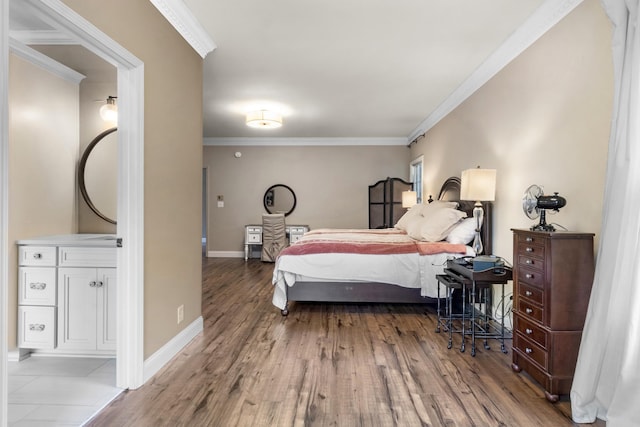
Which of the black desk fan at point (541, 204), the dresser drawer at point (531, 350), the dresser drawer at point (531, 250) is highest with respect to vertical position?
the black desk fan at point (541, 204)

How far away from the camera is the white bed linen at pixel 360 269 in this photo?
11.4ft

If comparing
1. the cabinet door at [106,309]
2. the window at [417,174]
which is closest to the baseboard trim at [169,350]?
the cabinet door at [106,309]

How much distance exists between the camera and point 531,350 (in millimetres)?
2115

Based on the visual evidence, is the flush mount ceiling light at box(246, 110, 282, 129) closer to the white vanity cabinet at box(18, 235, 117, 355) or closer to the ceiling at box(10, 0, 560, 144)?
the ceiling at box(10, 0, 560, 144)

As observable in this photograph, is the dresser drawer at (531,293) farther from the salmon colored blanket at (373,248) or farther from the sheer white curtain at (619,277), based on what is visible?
the salmon colored blanket at (373,248)

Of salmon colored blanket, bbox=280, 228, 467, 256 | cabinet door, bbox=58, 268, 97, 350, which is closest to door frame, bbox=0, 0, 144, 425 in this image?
cabinet door, bbox=58, 268, 97, 350

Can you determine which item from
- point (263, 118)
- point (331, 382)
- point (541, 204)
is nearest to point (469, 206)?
point (541, 204)

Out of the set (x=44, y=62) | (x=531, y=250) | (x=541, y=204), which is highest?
(x=44, y=62)

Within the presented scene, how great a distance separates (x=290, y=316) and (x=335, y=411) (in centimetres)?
169

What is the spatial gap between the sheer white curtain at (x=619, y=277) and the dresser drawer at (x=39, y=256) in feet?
10.7

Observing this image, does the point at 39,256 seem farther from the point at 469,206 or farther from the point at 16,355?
the point at 469,206

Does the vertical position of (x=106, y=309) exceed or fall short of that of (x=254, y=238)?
it falls short

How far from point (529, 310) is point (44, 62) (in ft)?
12.6

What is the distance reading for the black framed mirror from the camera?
7359 mm
